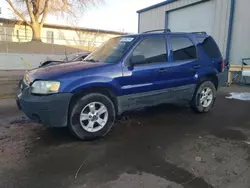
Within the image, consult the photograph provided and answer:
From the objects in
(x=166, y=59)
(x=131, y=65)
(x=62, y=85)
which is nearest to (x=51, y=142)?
(x=62, y=85)

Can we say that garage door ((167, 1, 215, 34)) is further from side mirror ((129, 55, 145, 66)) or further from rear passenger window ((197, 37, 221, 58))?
side mirror ((129, 55, 145, 66))

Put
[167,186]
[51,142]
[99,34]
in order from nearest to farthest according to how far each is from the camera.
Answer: [167,186] < [51,142] < [99,34]

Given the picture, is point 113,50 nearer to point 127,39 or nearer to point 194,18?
point 127,39

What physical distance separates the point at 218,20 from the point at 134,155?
11046 mm

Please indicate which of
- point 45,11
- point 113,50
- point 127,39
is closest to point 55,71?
point 113,50

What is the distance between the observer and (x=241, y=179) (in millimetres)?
2766

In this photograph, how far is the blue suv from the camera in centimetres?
357

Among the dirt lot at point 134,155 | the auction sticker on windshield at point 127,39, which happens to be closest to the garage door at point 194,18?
the dirt lot at point 134,155

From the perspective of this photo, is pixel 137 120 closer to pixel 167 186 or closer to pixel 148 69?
pixel 148 69

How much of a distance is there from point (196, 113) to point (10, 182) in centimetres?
439

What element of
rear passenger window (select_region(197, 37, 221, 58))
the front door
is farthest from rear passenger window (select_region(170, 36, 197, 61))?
rear passenger window (select_region(197, 37, 221, 58))

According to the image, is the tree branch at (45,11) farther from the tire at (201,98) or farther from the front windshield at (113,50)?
the tire at (201,98)

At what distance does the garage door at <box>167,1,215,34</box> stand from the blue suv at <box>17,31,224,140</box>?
8.20 meters

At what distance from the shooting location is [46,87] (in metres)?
3.54
